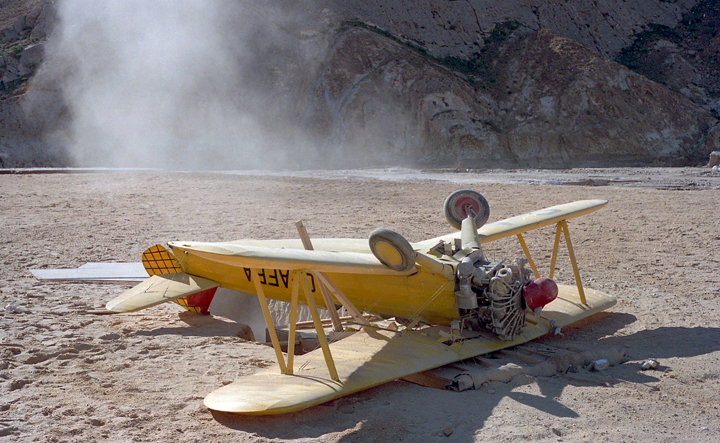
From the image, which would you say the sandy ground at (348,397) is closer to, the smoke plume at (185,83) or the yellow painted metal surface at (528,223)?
the yellow painted metal surface at (528,223)

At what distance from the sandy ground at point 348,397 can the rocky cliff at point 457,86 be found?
21.7 metres

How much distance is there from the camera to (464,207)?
8273 millimetres

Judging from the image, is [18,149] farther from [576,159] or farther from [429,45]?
[576,159]

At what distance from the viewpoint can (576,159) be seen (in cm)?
3531

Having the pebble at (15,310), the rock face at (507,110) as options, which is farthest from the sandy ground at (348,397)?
the rock face at (507,110)

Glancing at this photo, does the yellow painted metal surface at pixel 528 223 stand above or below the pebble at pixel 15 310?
above

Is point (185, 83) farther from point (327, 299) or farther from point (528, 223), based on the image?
point (327, 299)

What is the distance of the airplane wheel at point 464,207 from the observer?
817cm

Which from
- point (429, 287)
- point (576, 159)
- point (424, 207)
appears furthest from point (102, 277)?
point (576, 159)

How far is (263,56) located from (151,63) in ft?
27.7

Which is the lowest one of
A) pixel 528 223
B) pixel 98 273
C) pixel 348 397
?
pixel 348 397

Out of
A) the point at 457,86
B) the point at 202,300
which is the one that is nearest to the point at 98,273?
the point at 202,300

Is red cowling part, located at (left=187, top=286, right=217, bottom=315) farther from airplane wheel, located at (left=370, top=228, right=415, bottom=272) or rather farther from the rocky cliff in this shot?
the rocky cliff

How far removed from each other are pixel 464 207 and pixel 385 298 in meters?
2.25
